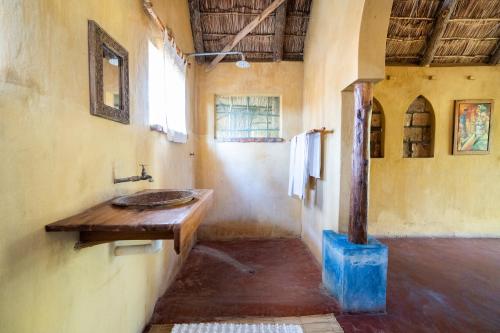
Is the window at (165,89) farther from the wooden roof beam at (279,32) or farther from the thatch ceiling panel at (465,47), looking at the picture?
the thatch ceiling panel at (465,47)

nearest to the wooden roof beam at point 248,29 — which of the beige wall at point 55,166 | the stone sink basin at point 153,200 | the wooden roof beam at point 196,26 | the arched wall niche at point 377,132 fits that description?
the wooden roof beam at point 196,26

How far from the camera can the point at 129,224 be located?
0.97 m

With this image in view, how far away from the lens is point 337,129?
234 centimetres

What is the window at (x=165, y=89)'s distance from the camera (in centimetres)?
207

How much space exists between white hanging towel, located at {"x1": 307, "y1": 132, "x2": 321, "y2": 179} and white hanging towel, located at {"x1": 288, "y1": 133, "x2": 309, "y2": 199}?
0.12 ft

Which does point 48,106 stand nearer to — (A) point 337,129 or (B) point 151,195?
(B) point 151,195

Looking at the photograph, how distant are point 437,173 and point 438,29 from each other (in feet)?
6.64

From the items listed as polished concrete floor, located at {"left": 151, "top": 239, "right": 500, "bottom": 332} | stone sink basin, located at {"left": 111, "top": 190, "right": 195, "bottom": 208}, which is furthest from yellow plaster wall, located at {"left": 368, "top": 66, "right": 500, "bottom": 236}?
stone sink basin, located at {"left": 111, "top": 190, "right": 195, "bottom": 208}

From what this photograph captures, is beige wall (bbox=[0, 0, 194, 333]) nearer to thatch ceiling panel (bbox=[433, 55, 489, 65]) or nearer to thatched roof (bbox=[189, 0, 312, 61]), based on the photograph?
thatched roof (bbox=[189, 0, 312, 61])

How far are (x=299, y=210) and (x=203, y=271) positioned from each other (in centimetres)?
181

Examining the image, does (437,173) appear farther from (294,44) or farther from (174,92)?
(174,92)

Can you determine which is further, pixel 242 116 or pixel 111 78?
pixel 242 116

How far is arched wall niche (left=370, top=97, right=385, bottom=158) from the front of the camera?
12.5ft

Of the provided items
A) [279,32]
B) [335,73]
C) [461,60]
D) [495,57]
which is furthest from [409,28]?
[335,73]
